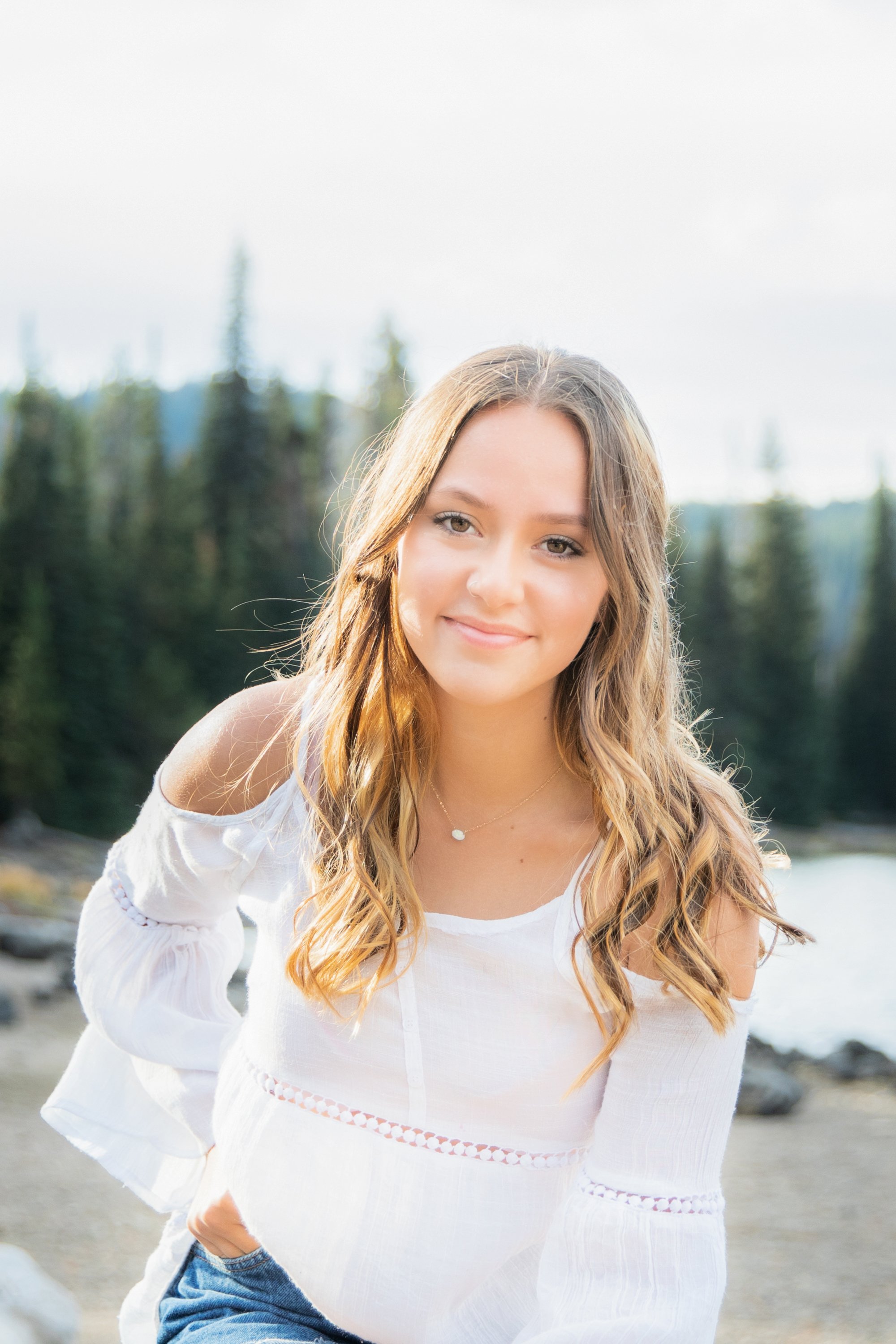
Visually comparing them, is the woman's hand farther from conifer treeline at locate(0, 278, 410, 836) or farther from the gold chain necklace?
conifer treeline at locate(0, 278, 410, 836)

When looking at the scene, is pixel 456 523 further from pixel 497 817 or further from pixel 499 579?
Result: pixel 497 817

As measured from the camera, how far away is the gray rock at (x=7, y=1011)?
24.1 feet

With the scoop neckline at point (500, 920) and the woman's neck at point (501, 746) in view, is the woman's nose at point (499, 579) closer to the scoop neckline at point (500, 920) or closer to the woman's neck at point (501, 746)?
the woman's neck at point (501, 746)

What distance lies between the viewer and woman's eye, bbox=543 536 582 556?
4.92 feet

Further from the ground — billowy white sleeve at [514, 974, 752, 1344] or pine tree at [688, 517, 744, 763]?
billowy white sleeve at [514, 974, 752, 1344]

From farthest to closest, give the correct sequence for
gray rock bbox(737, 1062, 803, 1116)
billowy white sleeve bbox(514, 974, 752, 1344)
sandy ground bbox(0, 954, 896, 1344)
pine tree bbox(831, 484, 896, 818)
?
pine tree bbox(831, 484, 896, 818) < gray rock bbox(737, 1062, 803, 1116) < sandy ground bbox(0, 954, 896, 1344) < billowy white sleeve bbox(514, 974, 752, 1344)

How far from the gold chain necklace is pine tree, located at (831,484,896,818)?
32.5 metres

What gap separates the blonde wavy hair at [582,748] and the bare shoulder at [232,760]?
0.05 meters

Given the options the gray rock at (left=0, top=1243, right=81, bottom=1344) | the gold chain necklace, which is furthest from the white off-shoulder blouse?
the gray rock at (left=0, top=1243, right=81, bottom=1344)

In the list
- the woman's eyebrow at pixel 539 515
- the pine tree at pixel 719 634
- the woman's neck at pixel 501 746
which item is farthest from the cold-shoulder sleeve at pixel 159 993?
the pine tree at pixel 719 634

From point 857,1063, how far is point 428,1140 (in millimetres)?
8671

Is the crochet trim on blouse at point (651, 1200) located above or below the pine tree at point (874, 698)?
above

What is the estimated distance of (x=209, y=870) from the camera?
1.68m

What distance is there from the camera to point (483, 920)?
1540mm
